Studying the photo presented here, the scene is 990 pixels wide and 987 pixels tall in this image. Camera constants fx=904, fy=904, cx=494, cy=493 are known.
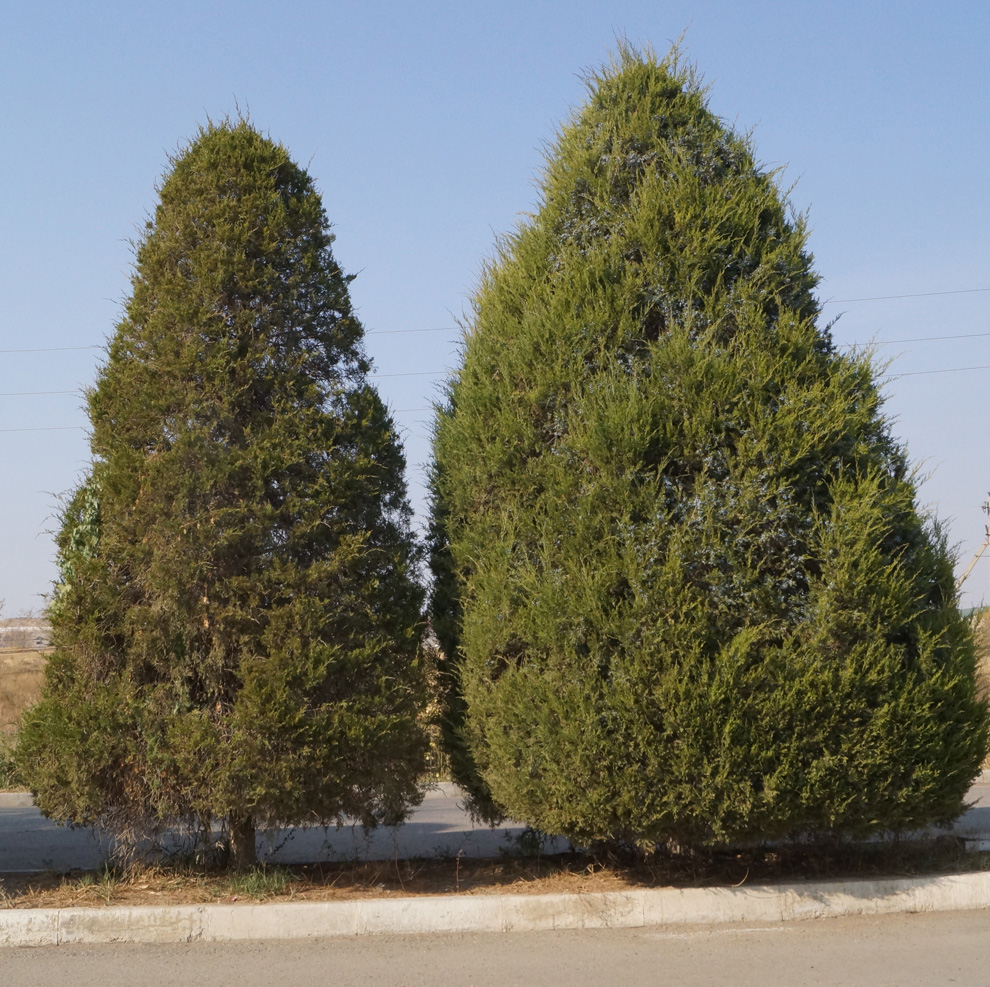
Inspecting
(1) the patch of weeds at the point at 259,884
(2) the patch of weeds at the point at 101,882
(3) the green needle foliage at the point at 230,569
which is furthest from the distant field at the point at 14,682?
(1) the patch of weeds at the point at 259,884

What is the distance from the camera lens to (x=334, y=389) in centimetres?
623

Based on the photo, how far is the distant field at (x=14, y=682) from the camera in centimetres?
1742

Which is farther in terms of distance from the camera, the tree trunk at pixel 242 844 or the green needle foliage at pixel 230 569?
the tree trunk at pixel 242 844

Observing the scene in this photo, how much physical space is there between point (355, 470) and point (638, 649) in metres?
2.22

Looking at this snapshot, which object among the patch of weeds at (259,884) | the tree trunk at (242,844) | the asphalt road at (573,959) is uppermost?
the tree trunk at (242,844)

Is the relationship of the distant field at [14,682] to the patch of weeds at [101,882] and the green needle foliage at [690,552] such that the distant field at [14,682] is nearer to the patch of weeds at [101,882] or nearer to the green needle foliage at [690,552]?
the patch of weeds at [101,882]

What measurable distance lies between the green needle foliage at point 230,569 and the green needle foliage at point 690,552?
70cm

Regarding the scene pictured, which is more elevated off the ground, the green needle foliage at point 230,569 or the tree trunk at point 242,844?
the green needle foliage at point 230,569

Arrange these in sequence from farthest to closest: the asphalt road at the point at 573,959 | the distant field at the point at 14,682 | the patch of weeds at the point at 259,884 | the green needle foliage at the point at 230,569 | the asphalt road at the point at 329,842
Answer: the distant field at the point at 14,682 < the asphalt road at the point at 329,842 < the patch of weeds at the point at 259,884 < the green needle foliage at the point at 230,569 < the asphalt road at the point at 573,959

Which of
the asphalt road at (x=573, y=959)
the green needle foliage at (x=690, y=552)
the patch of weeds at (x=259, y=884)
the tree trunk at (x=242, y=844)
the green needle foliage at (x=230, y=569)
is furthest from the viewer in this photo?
the tree trunk at (x=242, y=844)

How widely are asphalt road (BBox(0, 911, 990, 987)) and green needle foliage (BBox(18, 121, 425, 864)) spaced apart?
89 centimetres

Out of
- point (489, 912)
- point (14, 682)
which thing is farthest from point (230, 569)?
point (14, 682)

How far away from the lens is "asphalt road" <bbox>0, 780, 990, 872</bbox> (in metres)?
7.47

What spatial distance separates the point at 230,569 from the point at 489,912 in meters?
2.63
